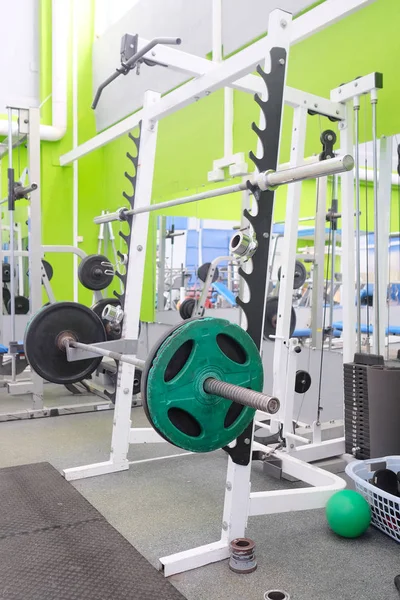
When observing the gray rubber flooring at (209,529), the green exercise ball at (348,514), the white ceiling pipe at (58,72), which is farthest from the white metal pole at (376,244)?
the white ceiling pipe at (58,72)

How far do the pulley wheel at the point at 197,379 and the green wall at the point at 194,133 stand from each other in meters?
1.81

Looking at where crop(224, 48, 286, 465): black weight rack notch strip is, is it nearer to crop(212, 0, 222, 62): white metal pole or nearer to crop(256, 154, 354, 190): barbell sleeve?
crop(256, 154, 354, 190): barbell sleeve

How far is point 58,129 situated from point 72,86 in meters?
0.61

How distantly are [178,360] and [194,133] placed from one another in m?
3.77

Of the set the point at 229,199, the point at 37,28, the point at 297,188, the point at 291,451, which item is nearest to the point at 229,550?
the point at 291,451

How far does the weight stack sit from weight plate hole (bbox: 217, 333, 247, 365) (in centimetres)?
88

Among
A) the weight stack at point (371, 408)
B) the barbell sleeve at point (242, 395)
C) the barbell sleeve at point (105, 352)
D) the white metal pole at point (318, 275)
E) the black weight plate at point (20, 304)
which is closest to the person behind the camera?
the barbell sleeve at point (242, 395)

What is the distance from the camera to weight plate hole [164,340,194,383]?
1.55m

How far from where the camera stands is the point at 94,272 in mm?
4234

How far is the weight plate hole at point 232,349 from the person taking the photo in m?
1.63

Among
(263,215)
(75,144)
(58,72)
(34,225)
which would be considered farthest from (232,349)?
(58,72)

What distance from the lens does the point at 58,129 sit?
6344mm

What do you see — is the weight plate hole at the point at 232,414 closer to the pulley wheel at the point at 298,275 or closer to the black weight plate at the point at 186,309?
the pulley wheel at the point at 298,275

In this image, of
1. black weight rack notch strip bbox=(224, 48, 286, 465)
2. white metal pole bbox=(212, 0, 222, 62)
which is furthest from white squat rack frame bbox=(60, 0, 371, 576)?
white metal pole bbox=(212, 0, 222, 62)
